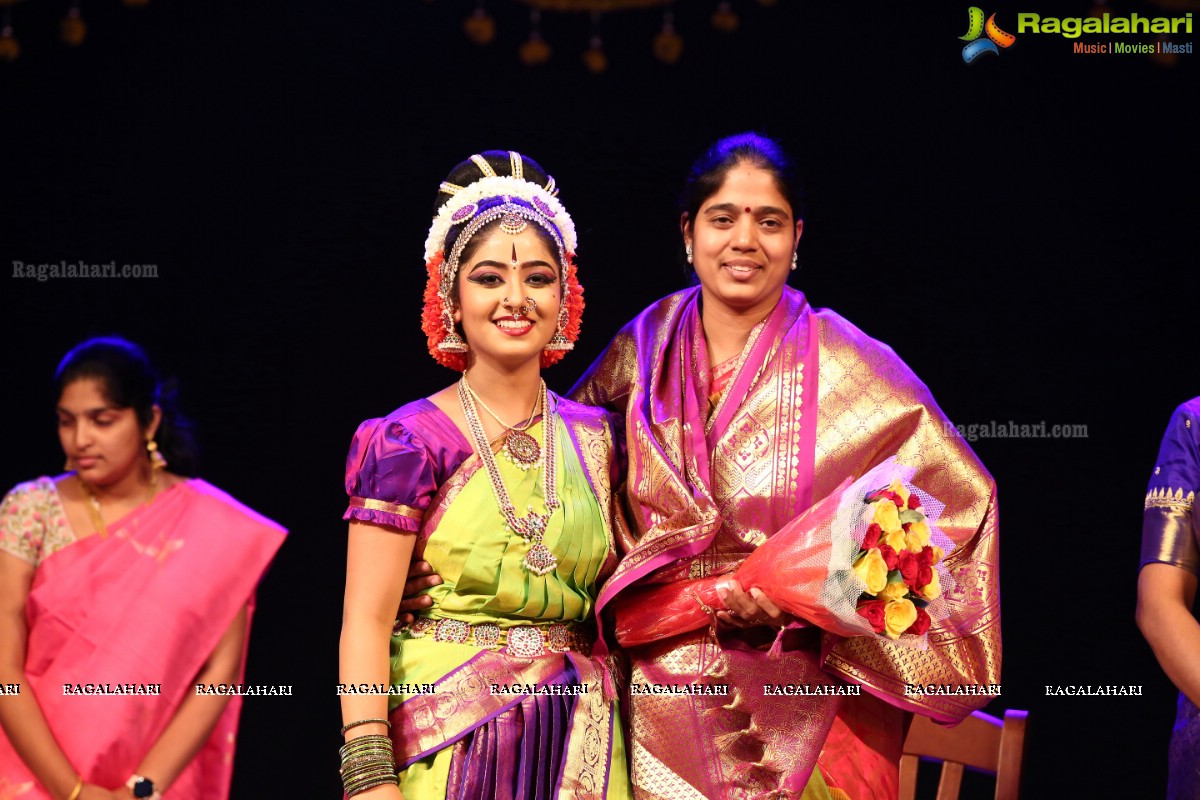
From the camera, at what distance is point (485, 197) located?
285cm

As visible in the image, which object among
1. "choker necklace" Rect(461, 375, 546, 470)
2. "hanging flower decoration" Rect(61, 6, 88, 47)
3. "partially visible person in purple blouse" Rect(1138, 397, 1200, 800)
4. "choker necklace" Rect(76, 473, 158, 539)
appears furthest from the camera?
"hanging flower decoration" Rect(61, 6, 88, 47)

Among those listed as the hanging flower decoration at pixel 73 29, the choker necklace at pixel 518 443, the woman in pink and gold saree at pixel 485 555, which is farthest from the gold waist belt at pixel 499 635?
the hanging flower decoration at pixel 73 29

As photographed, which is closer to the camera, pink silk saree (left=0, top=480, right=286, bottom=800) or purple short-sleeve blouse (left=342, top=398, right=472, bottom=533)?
purple short-sleeve blouse (left=342, top=398, right=472, bottom=533)

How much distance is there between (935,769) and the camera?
439cm

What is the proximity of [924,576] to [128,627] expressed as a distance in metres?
1.83

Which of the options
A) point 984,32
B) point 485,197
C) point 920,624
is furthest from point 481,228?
point 984,32

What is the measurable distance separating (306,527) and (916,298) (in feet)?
6.12

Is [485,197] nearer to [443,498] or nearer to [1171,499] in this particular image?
[443,498]

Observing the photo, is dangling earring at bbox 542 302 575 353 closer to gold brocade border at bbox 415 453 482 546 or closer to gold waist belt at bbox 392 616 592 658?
gold brocade border at bbox 415 453 482 546

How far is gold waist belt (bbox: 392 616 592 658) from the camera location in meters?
2.73

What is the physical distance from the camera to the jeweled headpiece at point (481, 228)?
2820 mm

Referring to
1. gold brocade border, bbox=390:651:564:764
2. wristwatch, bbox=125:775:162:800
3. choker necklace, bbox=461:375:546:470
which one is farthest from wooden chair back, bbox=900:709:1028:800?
wristwatch, bbox=125:775:162:800

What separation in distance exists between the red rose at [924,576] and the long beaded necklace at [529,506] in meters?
0.70

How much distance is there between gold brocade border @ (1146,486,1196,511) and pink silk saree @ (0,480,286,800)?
217cm
